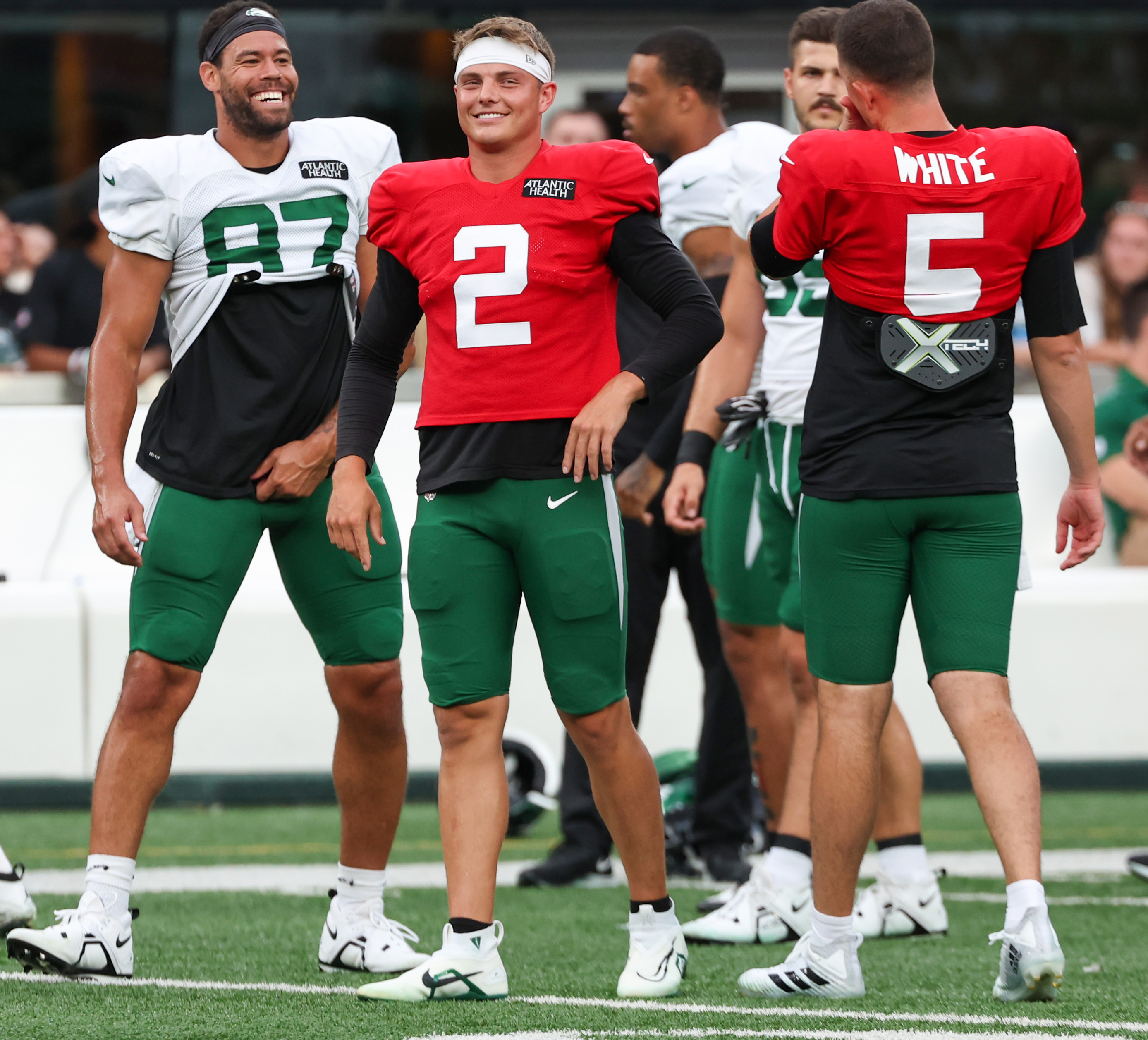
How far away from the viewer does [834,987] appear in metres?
4.07

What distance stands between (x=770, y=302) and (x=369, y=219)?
1451 millimetres

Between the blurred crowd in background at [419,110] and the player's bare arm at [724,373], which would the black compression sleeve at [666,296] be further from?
the blurred crowd in background at [419,110]

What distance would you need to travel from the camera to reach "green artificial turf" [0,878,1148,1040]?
377 cm

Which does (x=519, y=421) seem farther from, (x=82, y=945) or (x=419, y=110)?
(x=419, y=110)

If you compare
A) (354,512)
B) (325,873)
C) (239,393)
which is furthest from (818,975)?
(325,873)

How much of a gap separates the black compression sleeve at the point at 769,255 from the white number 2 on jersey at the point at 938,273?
22 cm

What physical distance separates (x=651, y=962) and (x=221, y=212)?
1889 millimetres

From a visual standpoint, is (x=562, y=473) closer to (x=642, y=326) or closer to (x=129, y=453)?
(x=642, y=326)

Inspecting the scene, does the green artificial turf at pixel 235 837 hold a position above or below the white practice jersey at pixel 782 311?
below

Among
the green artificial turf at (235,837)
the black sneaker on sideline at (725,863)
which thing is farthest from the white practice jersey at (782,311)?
the green artificial turf at (235,837)

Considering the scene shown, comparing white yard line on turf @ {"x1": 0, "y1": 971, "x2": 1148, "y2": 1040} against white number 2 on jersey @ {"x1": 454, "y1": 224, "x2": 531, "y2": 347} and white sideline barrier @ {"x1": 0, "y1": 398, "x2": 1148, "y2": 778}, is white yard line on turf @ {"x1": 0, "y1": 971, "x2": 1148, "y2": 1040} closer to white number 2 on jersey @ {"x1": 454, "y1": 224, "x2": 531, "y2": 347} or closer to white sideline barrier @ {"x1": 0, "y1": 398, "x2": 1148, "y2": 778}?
white number 2 on jersey @ {"x1": 454, "y1": 224, "x2": 531, "y2": 347}

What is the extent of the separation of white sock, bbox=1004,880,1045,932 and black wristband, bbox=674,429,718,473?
160cm

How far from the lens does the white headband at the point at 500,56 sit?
4.16 m

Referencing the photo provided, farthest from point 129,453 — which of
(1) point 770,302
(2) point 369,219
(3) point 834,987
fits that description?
(3) point 834,987
